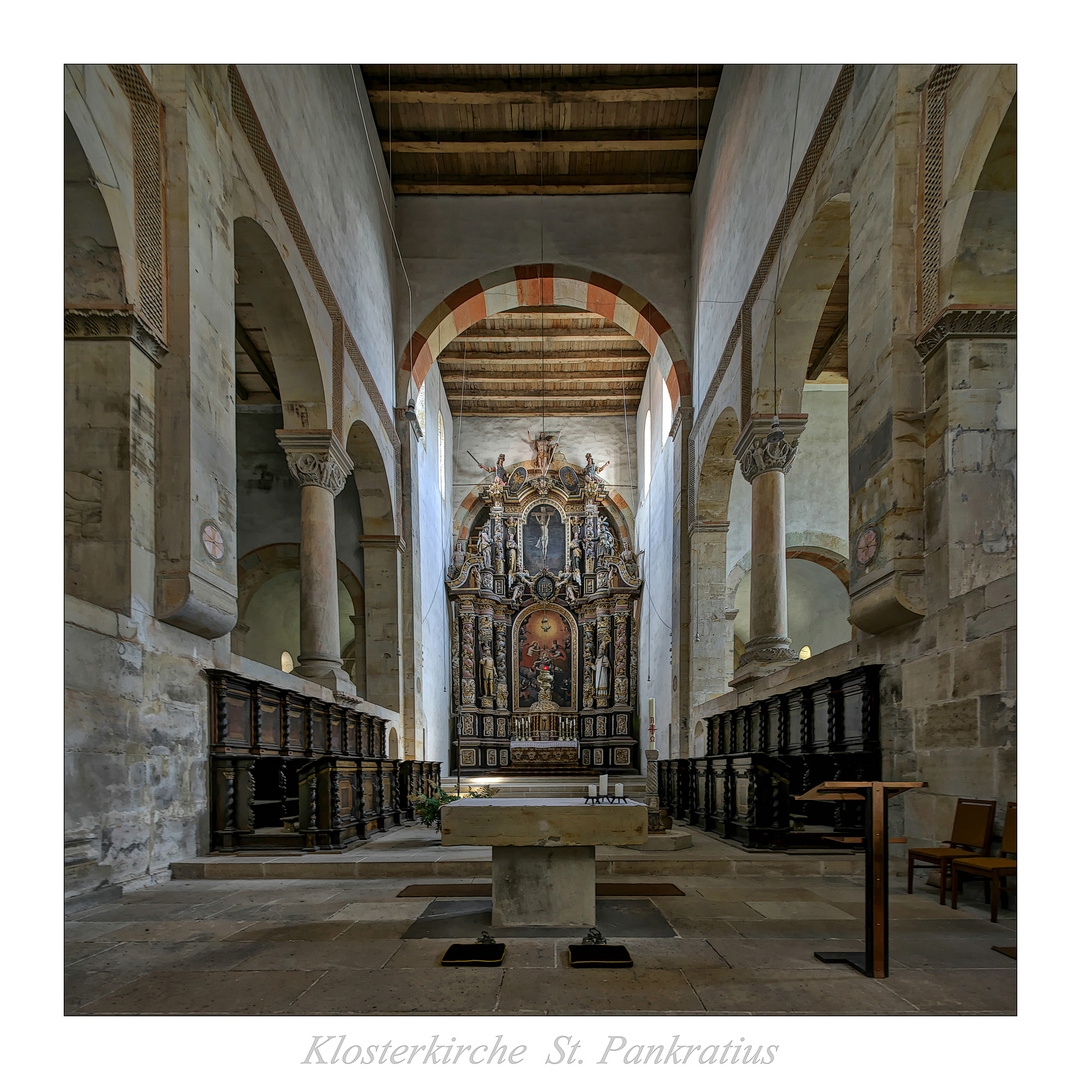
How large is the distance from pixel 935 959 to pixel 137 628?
477cm

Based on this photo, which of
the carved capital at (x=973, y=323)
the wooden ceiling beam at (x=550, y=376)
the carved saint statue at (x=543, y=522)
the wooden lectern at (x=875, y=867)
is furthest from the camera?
the carved saint statue at (x=543, y=522)

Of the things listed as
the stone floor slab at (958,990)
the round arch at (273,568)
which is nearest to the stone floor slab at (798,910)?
the stone floor slab at (958,990)

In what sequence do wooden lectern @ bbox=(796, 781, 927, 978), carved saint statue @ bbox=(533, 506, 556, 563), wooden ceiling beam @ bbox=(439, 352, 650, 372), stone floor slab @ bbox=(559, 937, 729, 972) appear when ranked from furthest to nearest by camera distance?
carved saint statue @ bbox=(533, 506, 556, 563) < wooden ceiling beam @ bbox=(439, 352, 650, 372) < stone floor slab @ bbox=(559, 937, 729, 972) < wooden lectern @ bbox=(796, 781, 927, 978)

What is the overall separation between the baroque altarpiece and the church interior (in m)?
4.57

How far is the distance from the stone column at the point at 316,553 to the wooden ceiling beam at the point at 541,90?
574cm

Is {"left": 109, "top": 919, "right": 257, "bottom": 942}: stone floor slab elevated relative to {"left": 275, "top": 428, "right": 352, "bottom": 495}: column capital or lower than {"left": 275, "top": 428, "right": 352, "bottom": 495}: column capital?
lower

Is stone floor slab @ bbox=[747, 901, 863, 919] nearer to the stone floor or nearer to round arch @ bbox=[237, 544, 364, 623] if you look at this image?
the stone floor

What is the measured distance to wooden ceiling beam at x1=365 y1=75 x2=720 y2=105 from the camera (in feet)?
42.7

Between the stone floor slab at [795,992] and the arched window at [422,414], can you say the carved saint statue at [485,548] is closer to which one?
the arched window at [422,414]

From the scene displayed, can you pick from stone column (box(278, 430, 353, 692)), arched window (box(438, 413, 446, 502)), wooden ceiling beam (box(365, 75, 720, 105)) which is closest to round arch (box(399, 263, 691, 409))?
wooden ceiling beam (box(365, 75, 720, 105))

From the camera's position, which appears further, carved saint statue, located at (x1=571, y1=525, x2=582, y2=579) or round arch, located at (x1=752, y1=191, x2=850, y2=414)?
carved saint statue, located at (x1=571, y1=525, x2=582, y2=579)

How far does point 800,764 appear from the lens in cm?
724

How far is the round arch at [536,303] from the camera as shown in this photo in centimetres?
1529

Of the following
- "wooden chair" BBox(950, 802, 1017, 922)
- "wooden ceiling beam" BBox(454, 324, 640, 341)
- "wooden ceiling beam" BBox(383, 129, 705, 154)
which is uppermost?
"wooden ceiling beam" BBox(383, 129, 705, 154)
